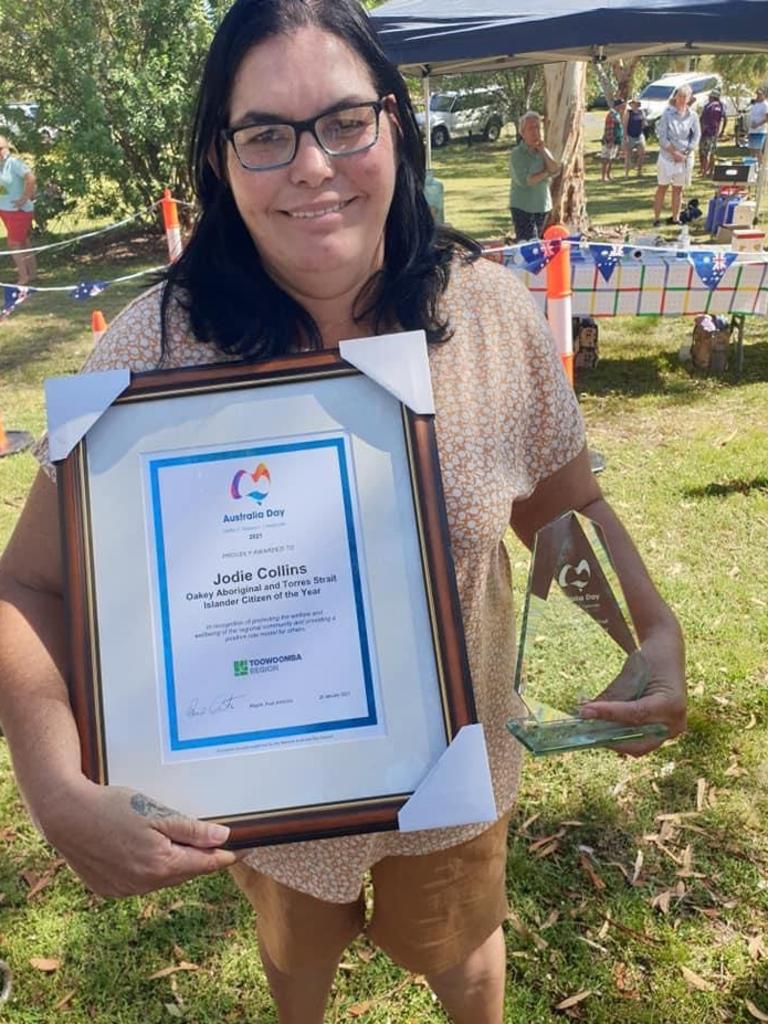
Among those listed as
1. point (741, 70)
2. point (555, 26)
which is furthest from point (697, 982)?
point (741, 70)

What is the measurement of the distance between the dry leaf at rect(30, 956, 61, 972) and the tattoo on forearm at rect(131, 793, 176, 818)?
1831 mm

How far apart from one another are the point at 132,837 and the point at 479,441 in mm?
758

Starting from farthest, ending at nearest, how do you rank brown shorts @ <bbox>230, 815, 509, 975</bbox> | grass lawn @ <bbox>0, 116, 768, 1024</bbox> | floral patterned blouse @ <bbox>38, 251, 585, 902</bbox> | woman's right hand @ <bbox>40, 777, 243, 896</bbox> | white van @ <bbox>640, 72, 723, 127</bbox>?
white van @ <bbox>640, 72, 723, 127</bbox> → grass lawn @ <bbox>0, 116, 768, 1024</bbox> → brown shorts @ <bbox>230, 815, 509, 975</bbox> → floral patterned blouse @ <bbox>38, 251, 585, 902</bbox> → woman's right hand @ <bbox>40, 777, 243, 896</bbox>

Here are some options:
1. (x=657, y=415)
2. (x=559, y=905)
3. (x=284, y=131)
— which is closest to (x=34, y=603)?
(x=284, y=131)

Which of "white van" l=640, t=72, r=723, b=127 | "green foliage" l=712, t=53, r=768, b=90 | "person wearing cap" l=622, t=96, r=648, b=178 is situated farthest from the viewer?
"green foliage" l=712, t=53, r=768, b=90

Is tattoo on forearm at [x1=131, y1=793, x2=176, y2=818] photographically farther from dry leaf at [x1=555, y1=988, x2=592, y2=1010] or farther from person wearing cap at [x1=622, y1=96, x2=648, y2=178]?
person wearing cap at [x1=622, y1=96, x2=648, y2=178]

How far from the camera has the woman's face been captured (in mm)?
1213

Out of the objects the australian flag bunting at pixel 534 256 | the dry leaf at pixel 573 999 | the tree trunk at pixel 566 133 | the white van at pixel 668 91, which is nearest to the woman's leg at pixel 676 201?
the tree trunk at pixel 566 133

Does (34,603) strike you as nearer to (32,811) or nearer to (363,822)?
(32,811)

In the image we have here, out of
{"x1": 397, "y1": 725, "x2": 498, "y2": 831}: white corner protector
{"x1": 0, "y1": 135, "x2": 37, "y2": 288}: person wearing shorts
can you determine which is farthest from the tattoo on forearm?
{"x1": 0, "y1": 135, "x2": 37, "y2": 288}: person wearing shorts

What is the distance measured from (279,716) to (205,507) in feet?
0.98

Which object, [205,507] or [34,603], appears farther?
[34,603]

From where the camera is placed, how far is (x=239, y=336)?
130 cm

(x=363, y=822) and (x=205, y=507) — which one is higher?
(x=205, y=507)
